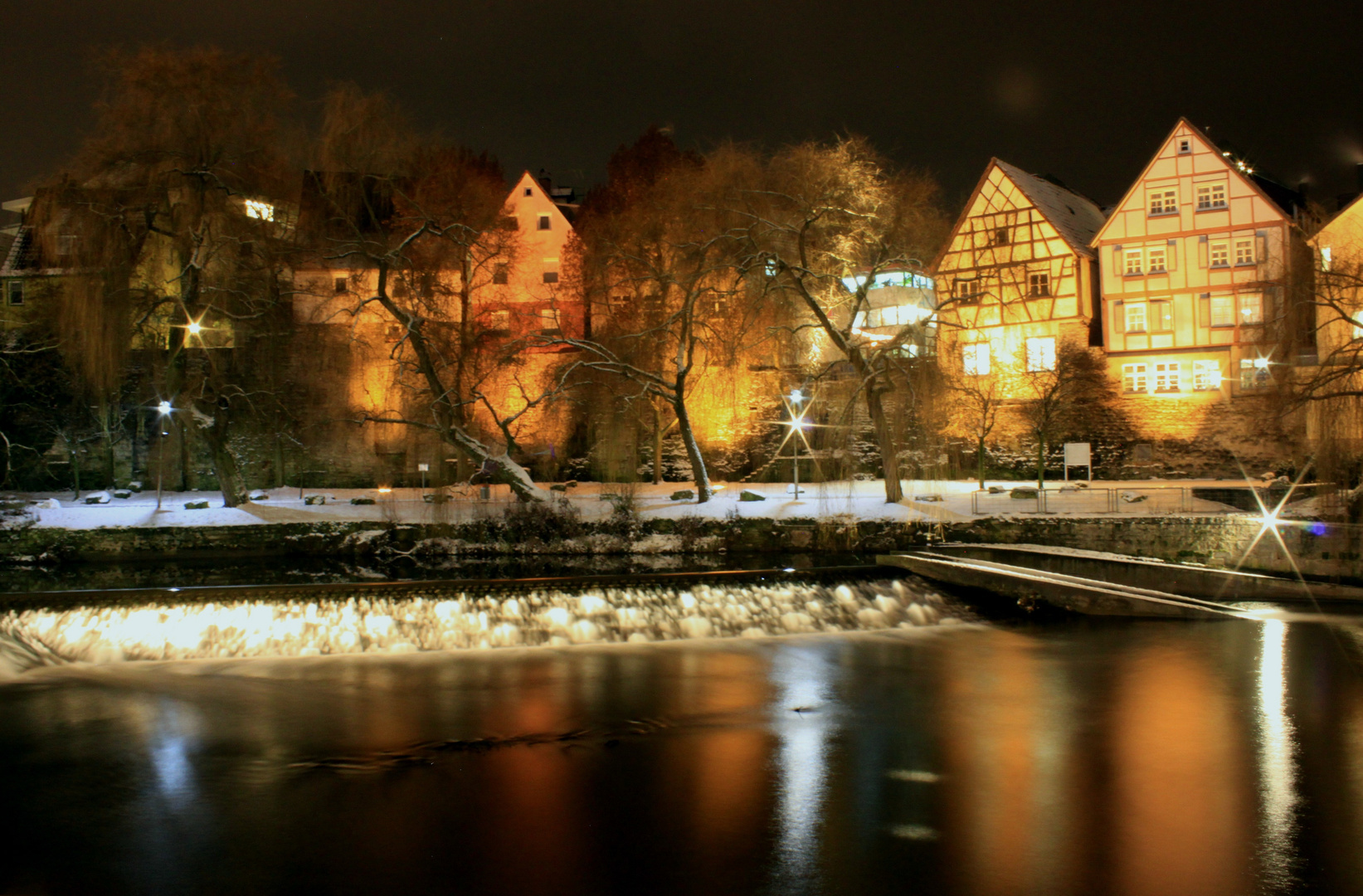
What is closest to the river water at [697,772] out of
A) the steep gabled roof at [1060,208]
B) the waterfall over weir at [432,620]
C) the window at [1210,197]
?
the waterfall over weir at [432,620]

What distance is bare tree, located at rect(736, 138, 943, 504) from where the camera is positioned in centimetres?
2352

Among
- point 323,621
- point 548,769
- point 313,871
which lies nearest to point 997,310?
point 323,621

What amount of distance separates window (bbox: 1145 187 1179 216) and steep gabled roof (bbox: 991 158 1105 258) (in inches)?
96.7

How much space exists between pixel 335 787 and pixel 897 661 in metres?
6.77

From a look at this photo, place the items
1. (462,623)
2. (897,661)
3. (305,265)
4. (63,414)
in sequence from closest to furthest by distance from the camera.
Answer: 1. (897,661)
2. (462,623)
3. (305,265)
4. (63,414)

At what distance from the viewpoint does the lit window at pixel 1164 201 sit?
30.6 m

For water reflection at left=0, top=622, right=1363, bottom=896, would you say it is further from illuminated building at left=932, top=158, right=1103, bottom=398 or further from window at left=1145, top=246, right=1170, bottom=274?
illuminated building at left=932, top=158, right=1103, bottom=398

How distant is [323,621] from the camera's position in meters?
12.6

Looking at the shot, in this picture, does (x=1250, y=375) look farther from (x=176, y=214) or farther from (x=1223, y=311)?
(x=176, y=214)

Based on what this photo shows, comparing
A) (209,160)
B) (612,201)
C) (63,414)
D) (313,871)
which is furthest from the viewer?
(612,201)

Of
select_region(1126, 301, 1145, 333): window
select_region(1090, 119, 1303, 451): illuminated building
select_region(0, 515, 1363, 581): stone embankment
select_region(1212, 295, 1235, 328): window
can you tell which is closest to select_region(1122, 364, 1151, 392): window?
select_region(1090, 119, 1303, 451): illuminated building

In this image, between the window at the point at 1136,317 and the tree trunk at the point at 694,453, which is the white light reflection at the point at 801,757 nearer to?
the tree trunk at the point at 694,453

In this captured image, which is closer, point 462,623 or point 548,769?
point 548,769

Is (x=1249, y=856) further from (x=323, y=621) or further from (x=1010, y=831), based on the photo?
(x=323, y=621)
